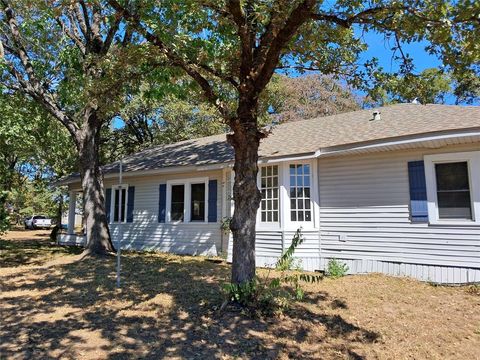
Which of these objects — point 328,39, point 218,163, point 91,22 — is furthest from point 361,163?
point 91,22

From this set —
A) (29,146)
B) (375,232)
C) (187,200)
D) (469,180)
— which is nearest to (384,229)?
(375,232)

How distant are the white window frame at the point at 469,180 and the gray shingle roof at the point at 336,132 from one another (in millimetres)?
629

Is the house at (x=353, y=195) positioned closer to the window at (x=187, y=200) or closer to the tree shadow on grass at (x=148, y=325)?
the window at (x=187, y=200)

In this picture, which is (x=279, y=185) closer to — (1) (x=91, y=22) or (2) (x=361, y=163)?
(2) (x=361, y=163)

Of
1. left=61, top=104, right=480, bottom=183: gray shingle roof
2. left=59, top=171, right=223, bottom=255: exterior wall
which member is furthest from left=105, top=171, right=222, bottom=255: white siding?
left=61, top=104, right=480, bottom=183: gray shingle roof

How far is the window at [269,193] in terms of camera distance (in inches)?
408

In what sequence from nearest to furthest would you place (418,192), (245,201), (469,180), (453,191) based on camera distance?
(245,201), (469,180), (453,191), (418,192)

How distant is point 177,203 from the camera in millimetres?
13234

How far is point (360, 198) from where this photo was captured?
9273 mm

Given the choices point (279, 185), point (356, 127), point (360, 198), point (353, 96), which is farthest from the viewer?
point (353, 96)

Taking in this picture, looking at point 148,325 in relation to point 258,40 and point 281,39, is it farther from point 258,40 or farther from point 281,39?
point 258,40

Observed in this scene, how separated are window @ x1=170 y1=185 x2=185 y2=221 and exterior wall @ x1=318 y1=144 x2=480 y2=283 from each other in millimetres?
5268

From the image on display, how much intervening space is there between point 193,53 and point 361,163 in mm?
4859

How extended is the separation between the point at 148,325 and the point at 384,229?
240 inches
